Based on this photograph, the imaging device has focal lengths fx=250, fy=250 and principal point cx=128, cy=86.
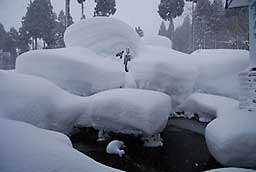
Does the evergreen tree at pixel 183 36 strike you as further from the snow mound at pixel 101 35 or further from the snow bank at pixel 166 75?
the snow bank at pixel 166 75

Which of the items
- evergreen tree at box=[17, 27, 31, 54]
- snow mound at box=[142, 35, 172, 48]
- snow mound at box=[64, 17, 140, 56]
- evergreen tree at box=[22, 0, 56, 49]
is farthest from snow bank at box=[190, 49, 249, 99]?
evergreen tree at box=[17, 27, 31, 54]

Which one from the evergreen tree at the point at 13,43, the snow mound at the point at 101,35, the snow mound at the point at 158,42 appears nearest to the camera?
the snow mound at the point at 101,35

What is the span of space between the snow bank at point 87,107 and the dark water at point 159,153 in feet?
1.82

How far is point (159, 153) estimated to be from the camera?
6.60m

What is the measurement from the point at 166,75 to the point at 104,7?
42.3 ft

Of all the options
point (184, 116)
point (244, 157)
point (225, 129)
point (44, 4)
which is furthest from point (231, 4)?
point (44, 4)

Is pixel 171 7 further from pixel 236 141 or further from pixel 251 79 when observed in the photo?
pixel 236 141

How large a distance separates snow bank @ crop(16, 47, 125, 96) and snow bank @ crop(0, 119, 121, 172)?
21.3 ft

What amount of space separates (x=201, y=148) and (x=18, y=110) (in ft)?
15.9

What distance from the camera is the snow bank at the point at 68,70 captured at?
8.88 meters

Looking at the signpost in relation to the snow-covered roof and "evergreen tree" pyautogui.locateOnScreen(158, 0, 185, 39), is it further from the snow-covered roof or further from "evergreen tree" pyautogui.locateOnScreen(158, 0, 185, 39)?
"evergreen tree" pyautogui.locateOnScreen(158, 0, 185, 39)

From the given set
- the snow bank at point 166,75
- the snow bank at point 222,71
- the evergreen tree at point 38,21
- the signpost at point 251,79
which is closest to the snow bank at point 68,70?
the snow bank at point 166,75

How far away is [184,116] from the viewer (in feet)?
36.9

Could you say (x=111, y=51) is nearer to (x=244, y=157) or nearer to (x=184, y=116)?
(x=184, y=116)
